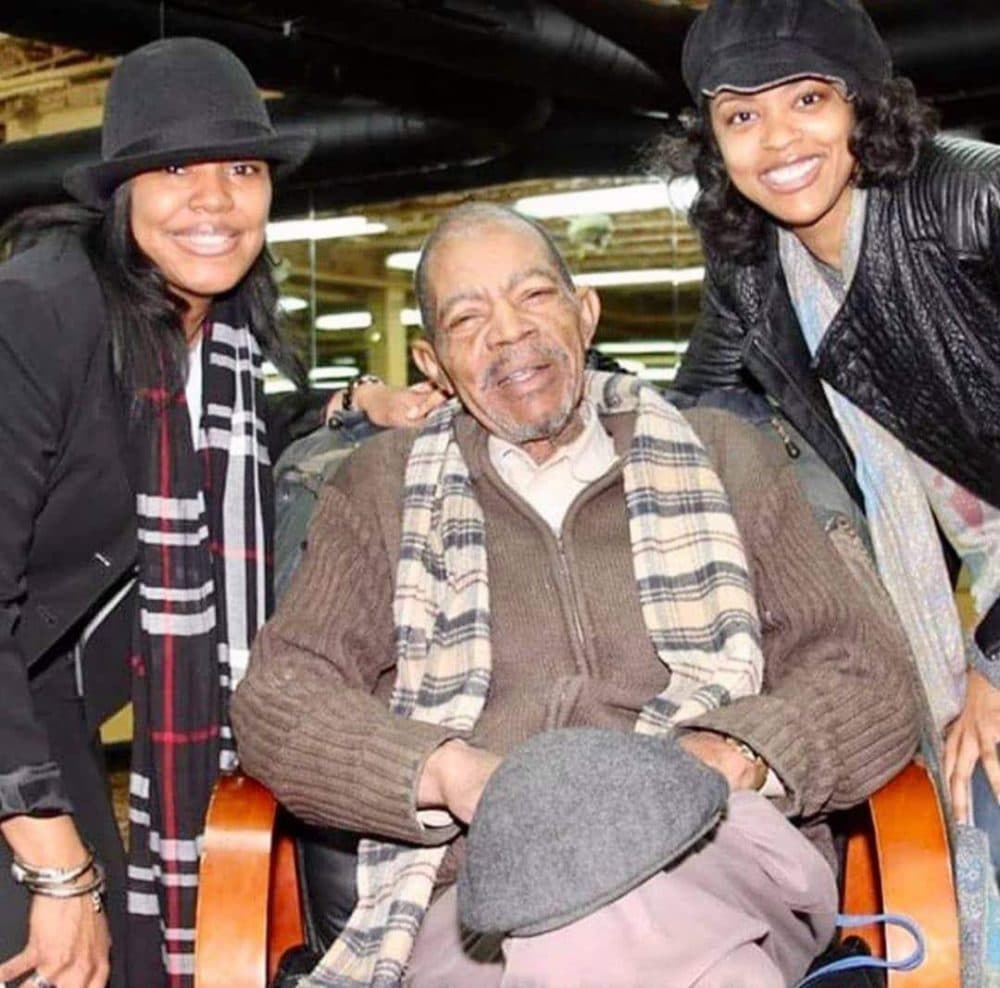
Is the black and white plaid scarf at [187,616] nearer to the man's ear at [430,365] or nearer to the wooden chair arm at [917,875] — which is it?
the man's ear at [430,365]

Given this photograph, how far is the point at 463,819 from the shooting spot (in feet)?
6.22

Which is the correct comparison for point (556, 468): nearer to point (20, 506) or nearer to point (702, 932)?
point (20, 506)

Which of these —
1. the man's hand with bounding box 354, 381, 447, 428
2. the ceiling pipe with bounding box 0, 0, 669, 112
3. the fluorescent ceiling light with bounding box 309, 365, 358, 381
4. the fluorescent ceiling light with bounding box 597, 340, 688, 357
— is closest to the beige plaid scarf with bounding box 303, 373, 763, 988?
the man's hand with bounding box 354, 381, 447, 428

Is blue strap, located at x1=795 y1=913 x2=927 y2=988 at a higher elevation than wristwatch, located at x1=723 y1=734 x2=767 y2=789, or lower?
lower

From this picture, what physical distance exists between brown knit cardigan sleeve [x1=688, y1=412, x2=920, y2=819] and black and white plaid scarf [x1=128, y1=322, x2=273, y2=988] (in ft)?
2.27

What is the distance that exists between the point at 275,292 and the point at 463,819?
97 centimetres

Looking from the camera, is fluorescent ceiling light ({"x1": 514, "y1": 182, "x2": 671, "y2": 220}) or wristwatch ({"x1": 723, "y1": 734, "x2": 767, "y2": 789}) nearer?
wristwatch ({"x1": 723, "y1": 734, "x2": 767, "y2": 789})

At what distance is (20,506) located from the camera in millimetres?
1944

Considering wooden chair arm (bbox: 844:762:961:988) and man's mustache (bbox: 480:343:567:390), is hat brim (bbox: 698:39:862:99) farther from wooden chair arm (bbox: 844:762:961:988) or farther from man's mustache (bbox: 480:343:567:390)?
wooden chair arm (bbox: 844:762:961:988)

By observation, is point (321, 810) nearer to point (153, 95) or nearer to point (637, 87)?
point (153, 95)

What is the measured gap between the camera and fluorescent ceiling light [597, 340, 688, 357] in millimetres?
9352

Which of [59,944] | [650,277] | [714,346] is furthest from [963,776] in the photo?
[650,277]

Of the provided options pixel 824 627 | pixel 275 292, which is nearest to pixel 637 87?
pixel 275 292

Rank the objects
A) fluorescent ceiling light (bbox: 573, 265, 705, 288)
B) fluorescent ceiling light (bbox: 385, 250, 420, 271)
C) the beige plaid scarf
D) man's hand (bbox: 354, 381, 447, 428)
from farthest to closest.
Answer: fluorescent ceiling light (bbox: 573, 265, 705, 288) → fluorescent ceiling light (bbox: 385, 250, 420, 271) → man's hand (bbox: 354, 381, 447, 428) → the beige plaid scarf
